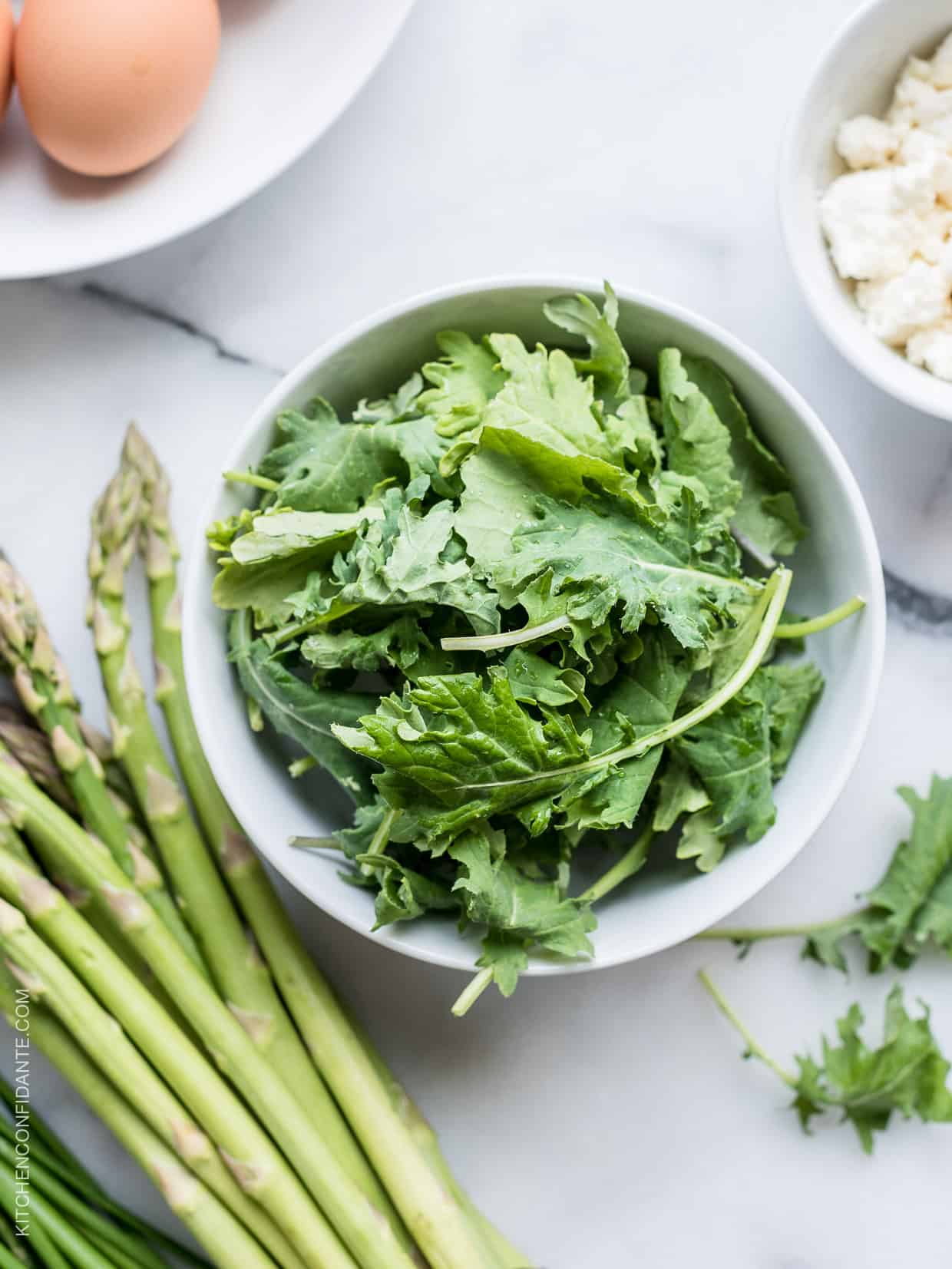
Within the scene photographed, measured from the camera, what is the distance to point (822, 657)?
3.71 ft

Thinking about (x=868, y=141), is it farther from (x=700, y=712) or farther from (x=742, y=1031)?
(x=742, y=1031)

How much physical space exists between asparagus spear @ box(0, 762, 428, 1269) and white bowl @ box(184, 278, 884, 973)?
0.74 feet

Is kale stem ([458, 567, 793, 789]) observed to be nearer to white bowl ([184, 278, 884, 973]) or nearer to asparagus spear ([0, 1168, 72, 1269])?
white bowl ([184, 278, 884, 973])

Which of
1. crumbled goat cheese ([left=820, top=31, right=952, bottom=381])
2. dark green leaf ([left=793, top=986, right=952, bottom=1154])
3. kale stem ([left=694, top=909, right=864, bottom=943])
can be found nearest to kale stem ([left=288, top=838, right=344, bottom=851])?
kale stem ([left=694, top=909, right=864, bottom=943])

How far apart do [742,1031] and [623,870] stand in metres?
0.32

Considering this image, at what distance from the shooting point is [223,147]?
1.26 m

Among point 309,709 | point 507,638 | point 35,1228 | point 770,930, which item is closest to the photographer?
point 507,638

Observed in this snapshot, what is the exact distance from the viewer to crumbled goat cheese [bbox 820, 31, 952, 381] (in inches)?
43.8

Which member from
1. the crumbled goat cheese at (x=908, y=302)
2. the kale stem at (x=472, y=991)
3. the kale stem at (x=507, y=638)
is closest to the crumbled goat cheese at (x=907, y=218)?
the crumbled goat cheese at (x=908, y=302)

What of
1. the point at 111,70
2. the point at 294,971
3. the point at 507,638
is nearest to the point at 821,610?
the point at 507,638

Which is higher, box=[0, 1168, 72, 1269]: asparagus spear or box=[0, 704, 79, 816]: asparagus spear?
box=[0, 704, 79, 816]: asparagus spear

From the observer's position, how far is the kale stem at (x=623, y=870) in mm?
1061

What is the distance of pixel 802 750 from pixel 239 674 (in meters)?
0.54

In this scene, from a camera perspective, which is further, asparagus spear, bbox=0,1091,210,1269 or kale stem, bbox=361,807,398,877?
asparagus spear, bbox=0,1091,210,1269
